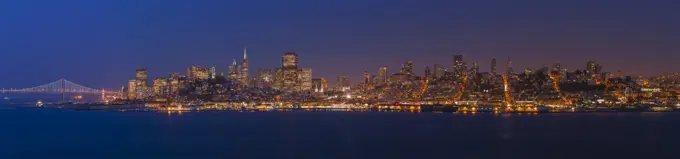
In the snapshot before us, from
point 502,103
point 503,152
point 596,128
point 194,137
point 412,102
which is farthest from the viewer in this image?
point 412,102

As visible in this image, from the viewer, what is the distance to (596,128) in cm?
4594

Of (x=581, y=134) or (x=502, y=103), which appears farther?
(x=502, y=103)

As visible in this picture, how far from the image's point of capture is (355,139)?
40281 mm

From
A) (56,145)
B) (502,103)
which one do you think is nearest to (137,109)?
(502,103)

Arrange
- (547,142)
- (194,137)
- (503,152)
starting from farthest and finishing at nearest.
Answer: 1. (194,137)
2. (547,142)
3. (503,152)

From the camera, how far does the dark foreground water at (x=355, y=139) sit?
112 feet

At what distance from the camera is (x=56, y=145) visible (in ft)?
130

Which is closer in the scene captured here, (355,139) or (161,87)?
(355,139)

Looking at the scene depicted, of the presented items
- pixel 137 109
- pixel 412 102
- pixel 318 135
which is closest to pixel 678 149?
pixel 318 135

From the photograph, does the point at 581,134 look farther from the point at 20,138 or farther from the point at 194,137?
the point at 20,138

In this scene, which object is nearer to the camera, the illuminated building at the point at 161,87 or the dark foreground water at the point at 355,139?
the dark foreground water at the point at 355,139

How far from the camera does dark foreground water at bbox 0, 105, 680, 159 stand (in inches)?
1348

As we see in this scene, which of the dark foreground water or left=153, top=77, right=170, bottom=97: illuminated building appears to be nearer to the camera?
the dark foreground water

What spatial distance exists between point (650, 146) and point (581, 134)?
588 cm
